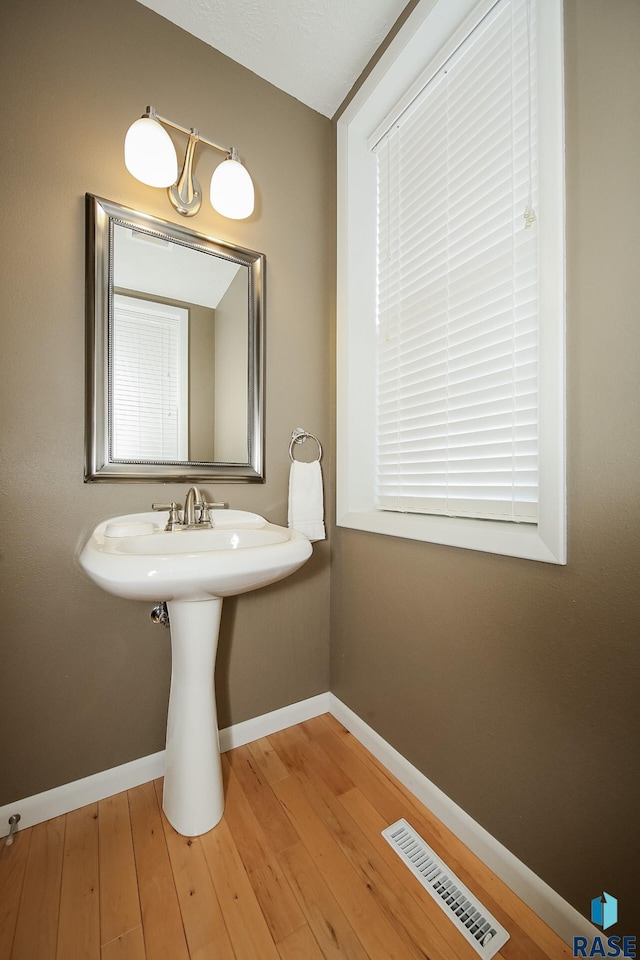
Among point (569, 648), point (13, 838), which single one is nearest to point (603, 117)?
point (569, 648)

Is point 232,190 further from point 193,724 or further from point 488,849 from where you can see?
point 488,849

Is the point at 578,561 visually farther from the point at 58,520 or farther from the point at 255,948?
the point at 58,520

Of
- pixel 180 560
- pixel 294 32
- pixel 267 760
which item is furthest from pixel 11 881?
pixel 294 32

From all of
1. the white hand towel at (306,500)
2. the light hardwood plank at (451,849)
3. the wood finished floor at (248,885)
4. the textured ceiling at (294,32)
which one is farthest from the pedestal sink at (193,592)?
the textured ceiling at (294,32)

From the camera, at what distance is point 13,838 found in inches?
41.3

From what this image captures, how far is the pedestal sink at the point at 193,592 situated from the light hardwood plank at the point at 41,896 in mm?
268

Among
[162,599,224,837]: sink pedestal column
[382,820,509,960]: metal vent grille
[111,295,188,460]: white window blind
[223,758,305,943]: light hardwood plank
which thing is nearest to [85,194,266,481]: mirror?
[111,295,188,460]: white window blind

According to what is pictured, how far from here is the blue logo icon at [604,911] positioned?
2.43 ft

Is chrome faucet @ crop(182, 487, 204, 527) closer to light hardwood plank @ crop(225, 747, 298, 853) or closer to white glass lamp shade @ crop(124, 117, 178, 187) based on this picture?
light hardwood plank @ crop(225, 747, 298, 853)

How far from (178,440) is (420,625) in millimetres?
960

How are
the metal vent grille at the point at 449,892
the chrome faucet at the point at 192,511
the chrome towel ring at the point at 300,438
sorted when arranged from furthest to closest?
1. the chrome towel ring at the point at 300,438
2. the chrome faucet at the point at 192,511
3. the metal vent grille at the point at 449,892

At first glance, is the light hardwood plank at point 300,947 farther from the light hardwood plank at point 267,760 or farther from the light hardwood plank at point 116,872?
the light hardwood plank at point 267,760

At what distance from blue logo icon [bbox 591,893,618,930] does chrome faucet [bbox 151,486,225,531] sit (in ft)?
3.92

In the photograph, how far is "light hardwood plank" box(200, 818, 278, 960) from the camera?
2.66 feet
